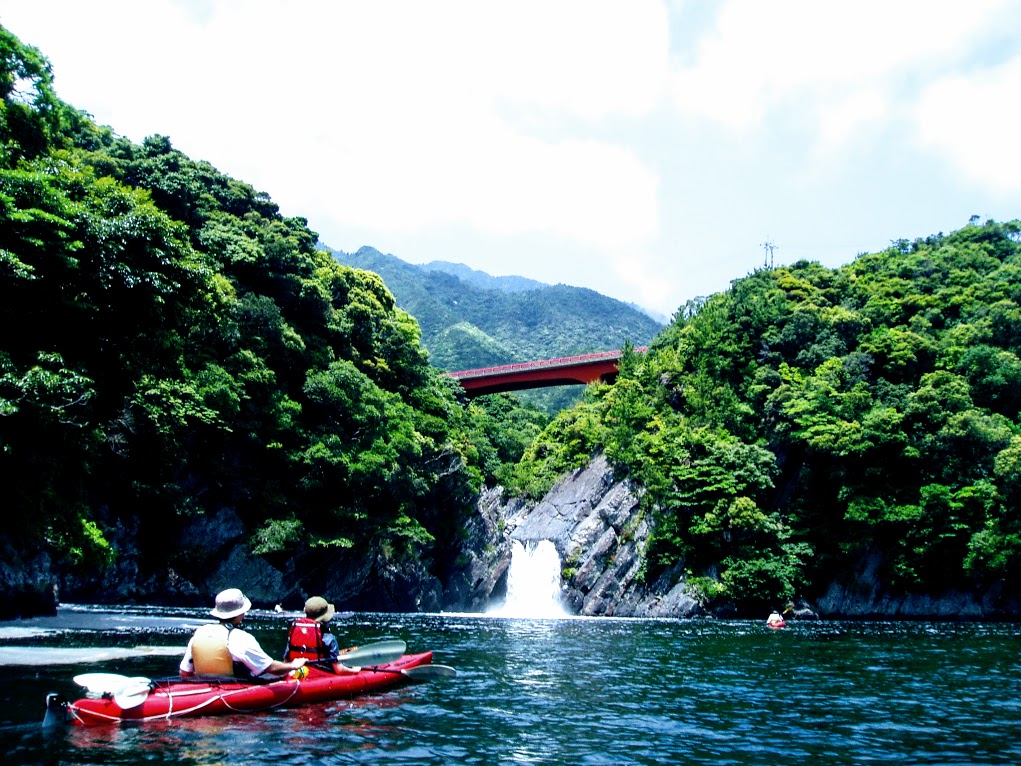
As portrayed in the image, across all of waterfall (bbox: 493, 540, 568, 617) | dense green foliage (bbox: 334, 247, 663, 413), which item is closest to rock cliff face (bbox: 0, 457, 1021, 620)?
waterfall (bbox: 493, 540, 568, 617)

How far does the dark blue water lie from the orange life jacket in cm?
98

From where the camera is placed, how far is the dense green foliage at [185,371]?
16.2m

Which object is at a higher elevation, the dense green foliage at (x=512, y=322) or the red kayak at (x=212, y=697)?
the dense green foliage at (x=512, y=322)

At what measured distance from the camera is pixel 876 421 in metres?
41.6

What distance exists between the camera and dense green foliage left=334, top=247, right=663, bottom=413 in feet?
389

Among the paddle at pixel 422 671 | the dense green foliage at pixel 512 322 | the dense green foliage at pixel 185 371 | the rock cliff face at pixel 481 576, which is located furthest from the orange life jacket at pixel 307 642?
the dense green foliage at pixel 512 322

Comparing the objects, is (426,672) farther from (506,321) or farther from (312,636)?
(506,321)

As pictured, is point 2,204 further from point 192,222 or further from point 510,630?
point 192,222

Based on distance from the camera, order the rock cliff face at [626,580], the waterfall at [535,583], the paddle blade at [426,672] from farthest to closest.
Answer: the waterfall at [535,583], the rock cliff face at [626,580], the paddle blade at [426,672]

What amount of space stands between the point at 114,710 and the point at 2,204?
987 cm

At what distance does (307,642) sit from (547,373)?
5387cm

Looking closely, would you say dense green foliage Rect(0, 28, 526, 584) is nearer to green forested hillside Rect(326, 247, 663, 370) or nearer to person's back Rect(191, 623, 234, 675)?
person's back Rect(191, 623, 234, 675)

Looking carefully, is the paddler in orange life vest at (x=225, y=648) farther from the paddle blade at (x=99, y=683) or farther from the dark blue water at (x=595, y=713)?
the paddle blade at (x=99, y=683)

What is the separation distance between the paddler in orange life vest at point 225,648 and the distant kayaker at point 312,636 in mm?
1570
